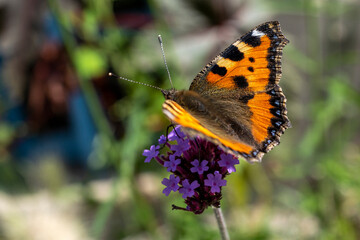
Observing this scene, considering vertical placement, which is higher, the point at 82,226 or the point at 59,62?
the point at 59,62

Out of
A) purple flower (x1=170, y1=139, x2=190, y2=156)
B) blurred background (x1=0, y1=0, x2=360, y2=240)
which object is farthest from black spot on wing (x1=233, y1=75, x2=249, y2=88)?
blurred background (x1=0, y1=0, x2=360, y2=240)

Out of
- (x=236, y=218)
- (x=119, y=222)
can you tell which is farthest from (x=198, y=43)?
(x=119, y=222)

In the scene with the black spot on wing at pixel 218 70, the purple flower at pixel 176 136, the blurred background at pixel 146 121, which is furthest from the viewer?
the blurred background at pixel 146 121

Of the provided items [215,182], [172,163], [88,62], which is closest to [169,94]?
[172,163]

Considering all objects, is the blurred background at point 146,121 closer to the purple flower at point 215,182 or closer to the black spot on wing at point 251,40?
the purple flower at point 215,182

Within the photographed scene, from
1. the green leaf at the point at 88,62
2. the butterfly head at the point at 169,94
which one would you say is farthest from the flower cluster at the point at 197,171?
the green leaf at the point at 88,62

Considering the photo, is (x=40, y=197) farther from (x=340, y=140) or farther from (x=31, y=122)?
(x=340, y=140)

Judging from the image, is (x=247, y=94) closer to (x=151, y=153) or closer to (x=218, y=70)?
(x=218, y=70)
